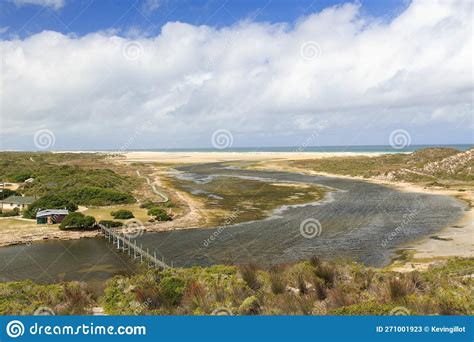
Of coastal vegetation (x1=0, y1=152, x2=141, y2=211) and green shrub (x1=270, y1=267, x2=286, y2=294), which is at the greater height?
coastal vegetation (x1=0, y1=152, x2=141, y2=211)

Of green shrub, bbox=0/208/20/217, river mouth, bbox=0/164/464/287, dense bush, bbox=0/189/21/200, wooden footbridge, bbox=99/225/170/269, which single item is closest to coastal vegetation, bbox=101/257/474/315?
wooden footbridge, bbox=99/225/170/269

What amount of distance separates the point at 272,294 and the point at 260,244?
1786 cm

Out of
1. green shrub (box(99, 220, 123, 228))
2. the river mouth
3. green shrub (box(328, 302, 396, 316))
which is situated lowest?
the river mouth

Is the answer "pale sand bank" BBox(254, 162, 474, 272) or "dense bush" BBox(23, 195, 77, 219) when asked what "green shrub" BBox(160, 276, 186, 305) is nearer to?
"pale sand bank" BBox(254, 162, 474, 272)

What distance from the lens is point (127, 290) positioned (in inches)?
674

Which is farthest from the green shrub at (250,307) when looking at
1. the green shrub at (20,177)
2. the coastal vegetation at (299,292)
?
the green shrub at (20,177)

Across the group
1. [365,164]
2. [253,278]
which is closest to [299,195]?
[253,278]

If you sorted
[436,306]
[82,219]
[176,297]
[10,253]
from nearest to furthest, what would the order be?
[436,306], [176,297], [10,253], [82,219]

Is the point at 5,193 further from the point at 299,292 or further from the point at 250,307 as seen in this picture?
→ the point at 250,307

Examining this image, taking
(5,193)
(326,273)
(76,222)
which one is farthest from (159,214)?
(326,273)

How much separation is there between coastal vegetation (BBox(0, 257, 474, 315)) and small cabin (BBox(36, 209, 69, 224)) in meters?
22.2

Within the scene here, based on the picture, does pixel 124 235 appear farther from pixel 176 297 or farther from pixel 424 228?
pixel 424 228

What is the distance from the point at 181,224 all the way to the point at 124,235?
6.47 m

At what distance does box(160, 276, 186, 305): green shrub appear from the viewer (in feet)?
49.6
